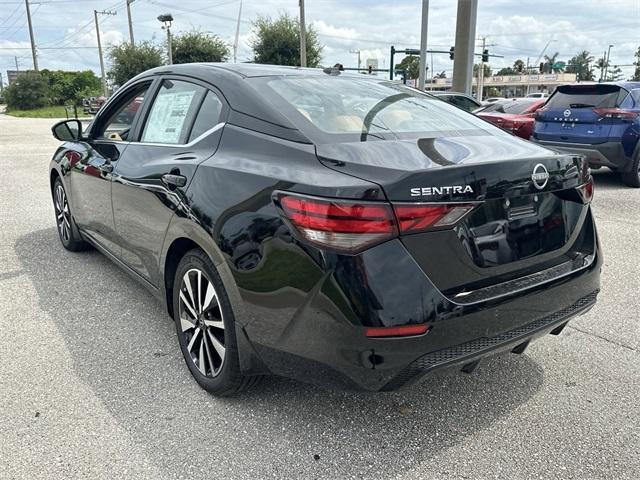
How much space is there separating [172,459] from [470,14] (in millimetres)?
13971

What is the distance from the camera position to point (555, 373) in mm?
2904

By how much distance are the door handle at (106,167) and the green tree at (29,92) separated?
57607mm

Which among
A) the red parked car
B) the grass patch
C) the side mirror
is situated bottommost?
the grass patch

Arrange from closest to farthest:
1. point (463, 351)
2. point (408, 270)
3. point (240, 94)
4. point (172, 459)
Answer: point (408, 270) → point (463, 351) → point (172, 459) → point (240, 94)

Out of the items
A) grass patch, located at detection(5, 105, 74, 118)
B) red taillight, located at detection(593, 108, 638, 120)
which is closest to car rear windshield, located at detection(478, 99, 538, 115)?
red taillight, located at detection(593, 108, 638, 120)

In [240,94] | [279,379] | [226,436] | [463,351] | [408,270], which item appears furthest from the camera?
[279,379]

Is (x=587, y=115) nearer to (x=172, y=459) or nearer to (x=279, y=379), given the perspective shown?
(x=279, y=379)

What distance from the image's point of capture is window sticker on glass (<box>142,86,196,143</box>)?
3.02m

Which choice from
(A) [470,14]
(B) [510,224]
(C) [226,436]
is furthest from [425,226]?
(A) [470,14]

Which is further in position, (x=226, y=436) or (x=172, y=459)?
(x=226, y=436)

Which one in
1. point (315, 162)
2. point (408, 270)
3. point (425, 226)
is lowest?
point (408, 270)

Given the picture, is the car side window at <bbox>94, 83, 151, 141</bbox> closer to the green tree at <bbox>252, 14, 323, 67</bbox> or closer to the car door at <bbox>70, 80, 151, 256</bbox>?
the car door at <bbox>70, 80, 151, 256</bbox>

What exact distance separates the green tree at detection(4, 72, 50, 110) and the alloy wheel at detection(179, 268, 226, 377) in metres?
59.0

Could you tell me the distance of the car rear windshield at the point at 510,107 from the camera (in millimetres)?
11216
